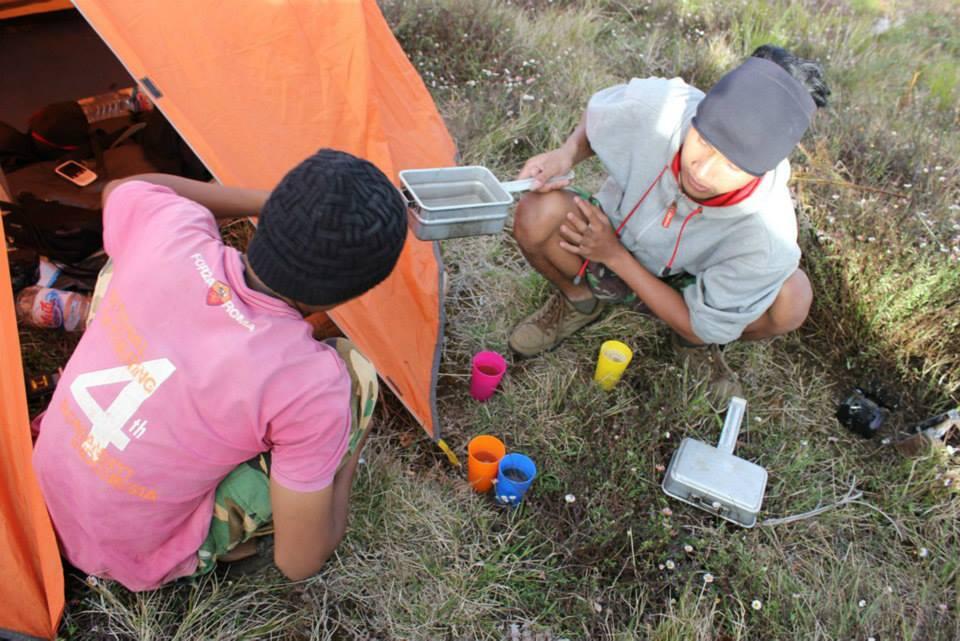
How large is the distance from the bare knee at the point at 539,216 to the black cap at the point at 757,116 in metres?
0.55

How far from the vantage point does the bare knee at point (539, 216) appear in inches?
81.8

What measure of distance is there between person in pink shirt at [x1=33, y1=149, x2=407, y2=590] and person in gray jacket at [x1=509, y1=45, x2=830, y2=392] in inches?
35.3

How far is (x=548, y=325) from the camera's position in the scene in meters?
2.38

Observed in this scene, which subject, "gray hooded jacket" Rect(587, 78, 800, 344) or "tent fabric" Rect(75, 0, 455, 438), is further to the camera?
"gray hooded jacket" Rect(587, 78, 800, 344)

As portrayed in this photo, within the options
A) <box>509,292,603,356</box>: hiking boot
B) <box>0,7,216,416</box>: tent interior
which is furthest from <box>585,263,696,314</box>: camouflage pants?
<box>0,7,216,416</box>: tent interior

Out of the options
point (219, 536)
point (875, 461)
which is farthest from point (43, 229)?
point (875, 461)

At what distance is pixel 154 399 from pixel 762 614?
5.27 ft

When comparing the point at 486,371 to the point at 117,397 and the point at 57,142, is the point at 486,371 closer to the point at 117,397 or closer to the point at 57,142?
the point at 117,397

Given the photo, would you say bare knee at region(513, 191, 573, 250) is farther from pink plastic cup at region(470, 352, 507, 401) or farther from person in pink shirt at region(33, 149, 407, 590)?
person in pink shirt at region(33, 149, 407, 590)

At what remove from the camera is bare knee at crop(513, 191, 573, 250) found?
6.82ft

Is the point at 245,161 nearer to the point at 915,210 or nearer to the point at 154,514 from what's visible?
the point at 154,514

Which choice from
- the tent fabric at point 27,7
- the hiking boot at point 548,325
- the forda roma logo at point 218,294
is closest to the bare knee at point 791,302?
the hiking boot at point 548,325

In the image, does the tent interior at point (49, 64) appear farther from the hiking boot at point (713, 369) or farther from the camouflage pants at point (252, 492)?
the hiking boot at point (713, 369)

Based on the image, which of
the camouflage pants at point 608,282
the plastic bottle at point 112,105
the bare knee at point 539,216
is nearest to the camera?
the bare knee at point 539,216
